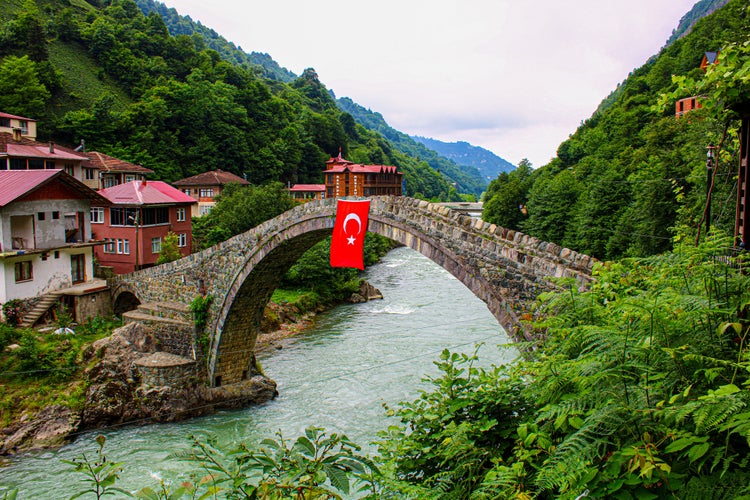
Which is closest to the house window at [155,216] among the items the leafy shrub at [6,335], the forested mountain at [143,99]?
the leafy shrub at [6,335]

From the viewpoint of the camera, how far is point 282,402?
49.5ft

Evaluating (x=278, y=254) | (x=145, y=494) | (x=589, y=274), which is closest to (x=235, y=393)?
(x=278, y=254)

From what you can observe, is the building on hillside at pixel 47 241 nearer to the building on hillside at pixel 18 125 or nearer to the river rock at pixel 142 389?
the river rock at pixel 142 389

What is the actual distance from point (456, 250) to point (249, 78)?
60478mm

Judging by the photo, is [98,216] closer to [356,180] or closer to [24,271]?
[24,271]

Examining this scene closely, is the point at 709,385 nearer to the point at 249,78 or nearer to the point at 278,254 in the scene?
the point at 278,254

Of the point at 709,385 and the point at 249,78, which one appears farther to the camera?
the point at 249,78

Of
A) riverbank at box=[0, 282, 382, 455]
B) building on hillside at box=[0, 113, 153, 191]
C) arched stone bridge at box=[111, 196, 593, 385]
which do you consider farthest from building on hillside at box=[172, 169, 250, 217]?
riverbank at box=[0, 282, 382, 455]

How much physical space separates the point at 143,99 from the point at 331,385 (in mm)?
42410

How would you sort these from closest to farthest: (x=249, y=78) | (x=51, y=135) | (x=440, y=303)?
1. (x=440, y=303)
2. (x=51, y=135)
3. (x=249, y=78)

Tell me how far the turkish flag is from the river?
3564mm

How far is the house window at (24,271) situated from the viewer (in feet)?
50.3

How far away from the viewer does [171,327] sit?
15.3 m

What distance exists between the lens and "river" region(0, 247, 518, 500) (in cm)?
1131
